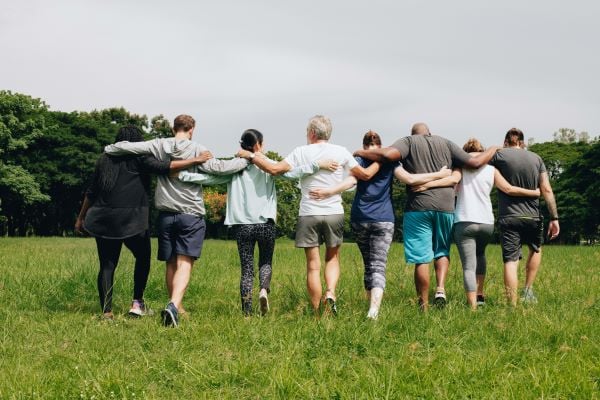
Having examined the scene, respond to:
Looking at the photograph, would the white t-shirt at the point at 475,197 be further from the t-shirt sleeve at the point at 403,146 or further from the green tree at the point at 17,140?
the green tree at the point at 17,140

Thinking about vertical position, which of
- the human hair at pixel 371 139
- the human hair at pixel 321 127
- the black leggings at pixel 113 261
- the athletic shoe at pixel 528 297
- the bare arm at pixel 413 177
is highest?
the human hair at pixel 321 127

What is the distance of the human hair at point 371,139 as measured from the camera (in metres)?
6.60

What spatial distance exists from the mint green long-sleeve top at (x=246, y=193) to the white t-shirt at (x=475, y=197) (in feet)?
7.22

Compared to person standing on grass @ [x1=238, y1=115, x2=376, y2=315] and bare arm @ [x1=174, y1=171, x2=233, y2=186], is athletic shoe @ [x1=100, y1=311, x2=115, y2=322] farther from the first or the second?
person standing on grass @ [x1=238, y1=115, x2=376, y2=315]

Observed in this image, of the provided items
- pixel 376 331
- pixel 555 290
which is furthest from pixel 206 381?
pixel 555 290

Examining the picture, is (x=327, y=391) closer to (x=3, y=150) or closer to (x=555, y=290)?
(x=555, y=290)

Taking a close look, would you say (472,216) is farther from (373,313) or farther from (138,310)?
(138,310)

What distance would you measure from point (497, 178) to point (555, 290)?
7.01 ft

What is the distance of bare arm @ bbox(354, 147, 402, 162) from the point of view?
246 inches

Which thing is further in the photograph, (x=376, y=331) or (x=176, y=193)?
(x=176, y=193)

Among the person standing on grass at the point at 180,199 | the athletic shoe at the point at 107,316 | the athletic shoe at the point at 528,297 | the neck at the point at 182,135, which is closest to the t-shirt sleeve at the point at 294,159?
the person standing on grass at the point at 180,199

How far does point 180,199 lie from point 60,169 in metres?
47.7

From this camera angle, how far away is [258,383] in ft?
12.9

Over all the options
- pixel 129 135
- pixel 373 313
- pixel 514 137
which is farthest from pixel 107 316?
pixel 514 137
